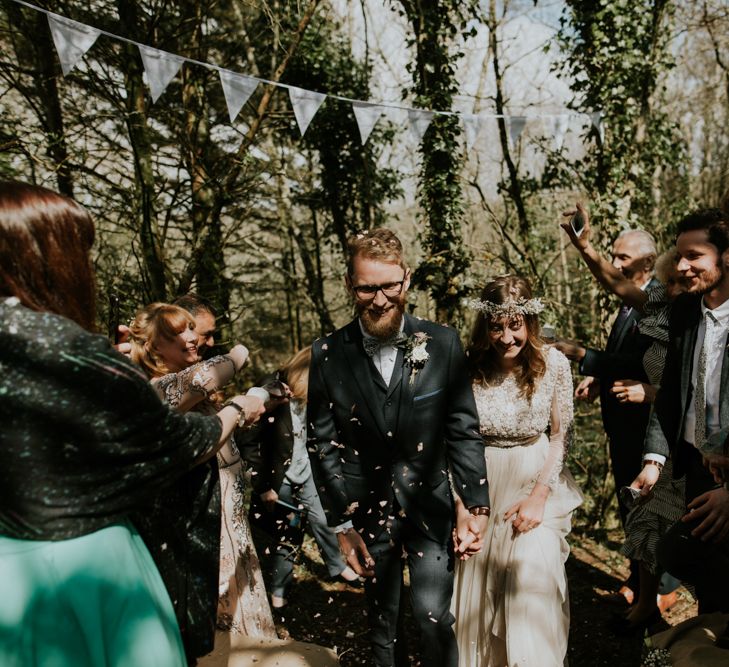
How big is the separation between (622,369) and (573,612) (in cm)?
173

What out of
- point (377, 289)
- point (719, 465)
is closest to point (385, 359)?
point (377, 289)

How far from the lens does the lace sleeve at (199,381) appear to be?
9.09ft

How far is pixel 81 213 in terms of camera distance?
1631 mm

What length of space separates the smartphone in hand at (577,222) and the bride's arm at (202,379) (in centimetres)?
216

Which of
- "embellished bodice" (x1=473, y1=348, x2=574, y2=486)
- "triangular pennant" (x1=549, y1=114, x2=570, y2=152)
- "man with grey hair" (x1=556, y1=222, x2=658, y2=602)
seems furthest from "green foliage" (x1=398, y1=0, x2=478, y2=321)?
"embellished bodice" (x1=473, y1=348, x2=574, y2=486)

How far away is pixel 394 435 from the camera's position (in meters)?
2.97

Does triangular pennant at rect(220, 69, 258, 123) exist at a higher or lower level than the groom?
higher

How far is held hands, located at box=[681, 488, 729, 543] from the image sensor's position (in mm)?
2541

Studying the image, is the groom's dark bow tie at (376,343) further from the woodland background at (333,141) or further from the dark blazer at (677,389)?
the woodland background at (333,141)

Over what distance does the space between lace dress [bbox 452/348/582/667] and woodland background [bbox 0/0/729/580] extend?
2675 mm

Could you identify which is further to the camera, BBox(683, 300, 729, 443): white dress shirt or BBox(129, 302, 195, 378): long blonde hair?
BBox(129, 302, 195, 378): long blonde hair

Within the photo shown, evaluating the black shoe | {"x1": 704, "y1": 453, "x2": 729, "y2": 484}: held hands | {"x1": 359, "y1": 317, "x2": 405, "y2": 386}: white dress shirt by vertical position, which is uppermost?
{"x1": 359, "y1": 317, "x2": 405, "y2": 386}: white dress shirt

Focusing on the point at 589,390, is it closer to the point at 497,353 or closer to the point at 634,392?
the point at 634,392

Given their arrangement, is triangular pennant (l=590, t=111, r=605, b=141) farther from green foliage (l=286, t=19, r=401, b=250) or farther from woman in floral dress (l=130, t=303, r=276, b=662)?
woman in floral dress (l=130, t=303, r=276, b=662)
